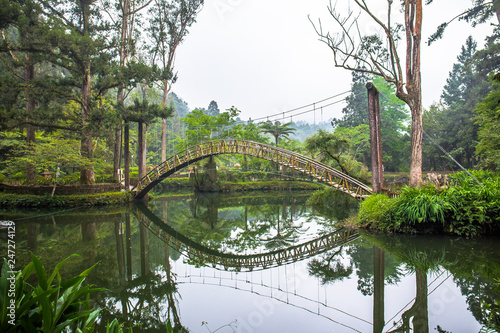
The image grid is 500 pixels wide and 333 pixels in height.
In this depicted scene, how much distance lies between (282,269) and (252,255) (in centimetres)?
138

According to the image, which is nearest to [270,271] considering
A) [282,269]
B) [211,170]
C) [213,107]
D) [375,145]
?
[282,269]

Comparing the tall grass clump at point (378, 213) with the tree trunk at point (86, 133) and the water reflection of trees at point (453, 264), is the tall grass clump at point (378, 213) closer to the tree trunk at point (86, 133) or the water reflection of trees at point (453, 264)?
the water reflection of trees at point (453, 264)

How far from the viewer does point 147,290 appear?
→ 529 cm

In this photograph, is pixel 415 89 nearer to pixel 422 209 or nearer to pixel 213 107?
pixel 422 209

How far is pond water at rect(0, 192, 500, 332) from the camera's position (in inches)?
164

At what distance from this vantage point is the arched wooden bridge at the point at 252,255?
696 centimetres

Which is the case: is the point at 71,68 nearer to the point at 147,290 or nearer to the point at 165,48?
the point at 165,48

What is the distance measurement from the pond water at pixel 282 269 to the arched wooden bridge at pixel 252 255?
0.03 m

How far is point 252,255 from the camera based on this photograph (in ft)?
25.5

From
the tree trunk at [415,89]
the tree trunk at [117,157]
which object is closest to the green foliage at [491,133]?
the tree trunk at [415,89]

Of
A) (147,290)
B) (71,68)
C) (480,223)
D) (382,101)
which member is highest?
(382,101)

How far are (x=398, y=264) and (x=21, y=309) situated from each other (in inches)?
237

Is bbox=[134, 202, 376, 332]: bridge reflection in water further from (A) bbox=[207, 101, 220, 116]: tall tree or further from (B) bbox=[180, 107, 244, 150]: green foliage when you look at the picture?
(A) bbox=[207, 101, 220, 116]: tall tree

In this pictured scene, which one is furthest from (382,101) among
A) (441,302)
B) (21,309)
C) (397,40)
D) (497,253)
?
(21,309)
